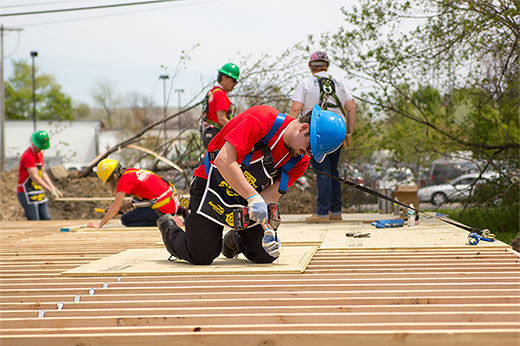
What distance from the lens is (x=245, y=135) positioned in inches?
122

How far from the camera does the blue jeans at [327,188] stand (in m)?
6.06

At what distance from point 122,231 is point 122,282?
3040mm

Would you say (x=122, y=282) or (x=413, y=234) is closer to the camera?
(x=122, y=282)

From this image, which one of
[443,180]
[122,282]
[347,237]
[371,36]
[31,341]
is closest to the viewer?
[31,341]

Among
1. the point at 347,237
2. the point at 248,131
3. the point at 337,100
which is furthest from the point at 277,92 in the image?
the point at 248,131

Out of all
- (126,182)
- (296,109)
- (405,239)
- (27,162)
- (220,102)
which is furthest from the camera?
(27,162)

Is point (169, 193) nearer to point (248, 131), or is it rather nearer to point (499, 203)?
point (248, 131)

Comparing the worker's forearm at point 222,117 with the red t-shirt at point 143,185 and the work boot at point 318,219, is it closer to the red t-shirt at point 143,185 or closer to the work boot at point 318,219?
the red t-shirt at point 143,185

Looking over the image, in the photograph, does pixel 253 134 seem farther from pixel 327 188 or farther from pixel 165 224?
pixel 327 188

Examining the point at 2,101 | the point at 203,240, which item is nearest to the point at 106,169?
the point at 203,240

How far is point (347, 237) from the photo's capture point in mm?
4738

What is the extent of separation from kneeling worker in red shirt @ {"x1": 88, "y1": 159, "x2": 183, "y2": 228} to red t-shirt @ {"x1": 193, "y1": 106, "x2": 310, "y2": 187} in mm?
2212

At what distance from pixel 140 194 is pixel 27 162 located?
10.5 feet

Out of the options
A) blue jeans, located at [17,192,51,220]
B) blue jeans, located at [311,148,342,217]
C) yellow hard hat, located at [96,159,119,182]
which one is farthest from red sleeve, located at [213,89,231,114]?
blue jeans, located at [17,192,51,220]
